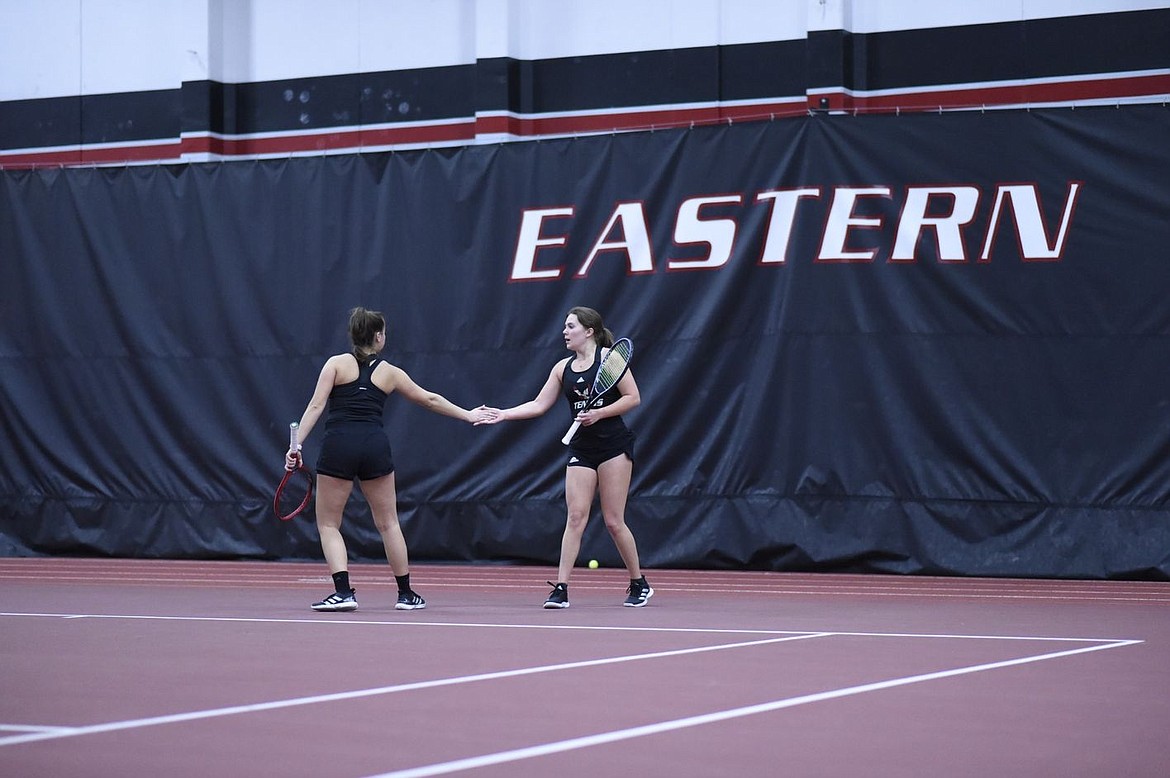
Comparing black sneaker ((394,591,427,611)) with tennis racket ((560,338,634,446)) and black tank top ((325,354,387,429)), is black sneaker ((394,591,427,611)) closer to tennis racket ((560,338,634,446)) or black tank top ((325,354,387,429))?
black tank top ((325,354,387,429))

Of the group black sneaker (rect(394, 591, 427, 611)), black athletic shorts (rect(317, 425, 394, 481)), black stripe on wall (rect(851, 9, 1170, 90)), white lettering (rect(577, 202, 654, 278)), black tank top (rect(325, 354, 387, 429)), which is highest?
black stripe on wall (rect(851, 9, 1170, 90))

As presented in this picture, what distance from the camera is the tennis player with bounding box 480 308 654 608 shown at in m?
10.1

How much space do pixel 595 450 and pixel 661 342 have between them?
336 centimetres

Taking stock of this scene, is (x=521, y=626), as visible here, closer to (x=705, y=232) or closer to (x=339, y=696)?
(x=339, y=696)

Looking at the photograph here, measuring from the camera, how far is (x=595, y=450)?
10203 millimetres

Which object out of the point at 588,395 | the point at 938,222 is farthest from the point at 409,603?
the point at 938,222

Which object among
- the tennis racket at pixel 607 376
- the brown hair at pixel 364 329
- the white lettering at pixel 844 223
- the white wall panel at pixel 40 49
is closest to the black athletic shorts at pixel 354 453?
the brown hair at pixel 364 329

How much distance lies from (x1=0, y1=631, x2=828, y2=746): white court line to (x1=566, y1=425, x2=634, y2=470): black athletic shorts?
2.56 meters

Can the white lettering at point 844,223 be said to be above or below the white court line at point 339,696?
above

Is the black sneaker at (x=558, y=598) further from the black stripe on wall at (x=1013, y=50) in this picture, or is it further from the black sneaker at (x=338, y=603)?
the black stripe on wall at (x=1013, y=50)

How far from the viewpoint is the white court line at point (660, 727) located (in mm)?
4285

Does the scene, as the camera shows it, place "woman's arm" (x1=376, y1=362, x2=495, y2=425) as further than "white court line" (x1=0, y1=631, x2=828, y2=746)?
Yes

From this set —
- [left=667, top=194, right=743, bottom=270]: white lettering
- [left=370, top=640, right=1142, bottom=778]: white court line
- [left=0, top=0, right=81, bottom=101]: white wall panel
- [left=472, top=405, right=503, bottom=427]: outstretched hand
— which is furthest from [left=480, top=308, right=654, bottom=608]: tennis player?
[left=0, top=0, right=81, bottom=101]: white wall panel

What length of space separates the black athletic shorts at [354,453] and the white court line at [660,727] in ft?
13.7
